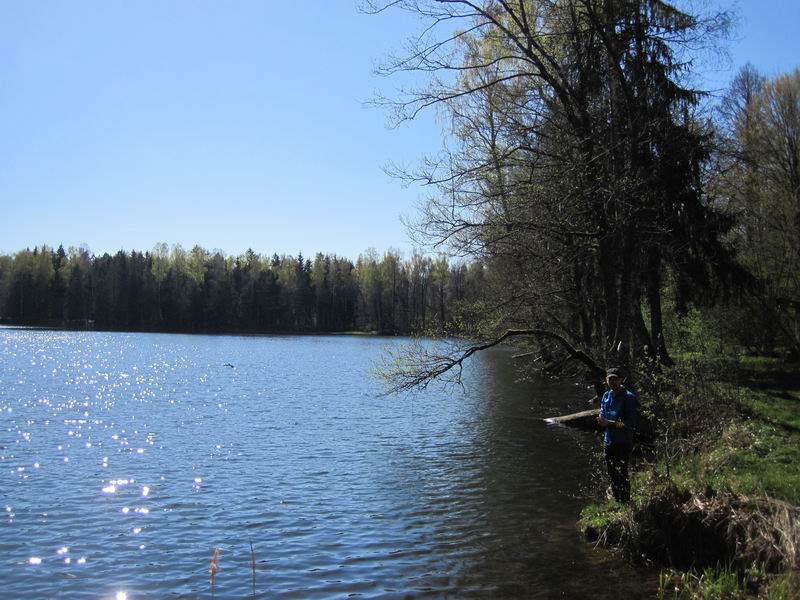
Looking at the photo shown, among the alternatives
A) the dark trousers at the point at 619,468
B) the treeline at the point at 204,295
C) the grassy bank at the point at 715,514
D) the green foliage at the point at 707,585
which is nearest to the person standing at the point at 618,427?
the dark trousers at the point at 619,468

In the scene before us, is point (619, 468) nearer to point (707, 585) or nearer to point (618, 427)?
point (618, 427)

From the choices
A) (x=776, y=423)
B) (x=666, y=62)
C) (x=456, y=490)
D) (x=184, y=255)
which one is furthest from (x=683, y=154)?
(x=184, y=255)

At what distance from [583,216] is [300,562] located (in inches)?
413


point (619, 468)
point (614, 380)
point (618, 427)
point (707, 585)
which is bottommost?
point (707, 585)

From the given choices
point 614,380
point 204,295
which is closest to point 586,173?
point 614,380

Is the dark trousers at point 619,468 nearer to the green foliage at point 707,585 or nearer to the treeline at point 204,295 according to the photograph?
the green foliage at point 707,585

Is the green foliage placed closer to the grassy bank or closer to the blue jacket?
the grassy bank

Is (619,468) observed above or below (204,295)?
below

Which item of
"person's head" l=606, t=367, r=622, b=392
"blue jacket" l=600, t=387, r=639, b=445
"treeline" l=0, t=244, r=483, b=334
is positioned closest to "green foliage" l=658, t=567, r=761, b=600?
"blue jacket" l=600, t=387, r=639, b=445

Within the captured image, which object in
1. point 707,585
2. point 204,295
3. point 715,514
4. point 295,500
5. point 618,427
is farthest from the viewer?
point 204,295

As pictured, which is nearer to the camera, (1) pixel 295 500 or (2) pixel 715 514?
(2) pixel 715 514

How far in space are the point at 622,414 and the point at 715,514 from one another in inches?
90.3

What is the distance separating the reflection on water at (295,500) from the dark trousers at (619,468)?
98 centimetres

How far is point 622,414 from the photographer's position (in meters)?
10.2
